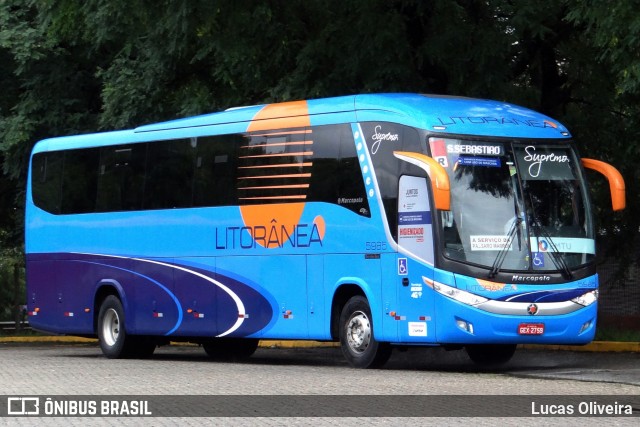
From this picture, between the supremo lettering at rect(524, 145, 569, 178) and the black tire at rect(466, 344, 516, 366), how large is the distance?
292cm

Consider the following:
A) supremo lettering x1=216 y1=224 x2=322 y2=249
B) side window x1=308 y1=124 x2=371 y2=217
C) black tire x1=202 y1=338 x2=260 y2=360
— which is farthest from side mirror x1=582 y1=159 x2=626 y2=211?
black tire x1=202 y1=338 x2=260 y2=360

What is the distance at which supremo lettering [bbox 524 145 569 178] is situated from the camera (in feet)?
64.0

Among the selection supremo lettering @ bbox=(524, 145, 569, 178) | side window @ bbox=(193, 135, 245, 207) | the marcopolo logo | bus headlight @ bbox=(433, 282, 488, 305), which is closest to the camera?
the marcopolo logo

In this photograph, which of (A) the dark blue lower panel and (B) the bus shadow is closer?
(B) the bus shadow

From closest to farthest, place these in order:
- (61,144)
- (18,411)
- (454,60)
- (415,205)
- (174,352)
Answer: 1. (18,411)
2. (415,205)
3. (454,60)
4. (61,144)
5. (174,352)

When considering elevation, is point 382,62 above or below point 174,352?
above

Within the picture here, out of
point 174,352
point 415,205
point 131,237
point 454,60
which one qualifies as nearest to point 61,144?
point 131,237

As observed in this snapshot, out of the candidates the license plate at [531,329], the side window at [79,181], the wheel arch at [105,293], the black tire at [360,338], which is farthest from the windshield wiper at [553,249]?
the side window at [79,181]

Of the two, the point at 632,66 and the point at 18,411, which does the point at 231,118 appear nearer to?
the point at 632,66

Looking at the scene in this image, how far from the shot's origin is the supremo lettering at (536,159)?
19.5 m

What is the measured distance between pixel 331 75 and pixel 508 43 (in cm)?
296

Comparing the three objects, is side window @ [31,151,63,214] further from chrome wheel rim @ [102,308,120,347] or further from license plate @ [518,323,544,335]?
license plate @ [518,323,544,335]

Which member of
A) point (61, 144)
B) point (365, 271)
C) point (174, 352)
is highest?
point (61, 144)

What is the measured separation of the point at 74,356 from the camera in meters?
26.4
